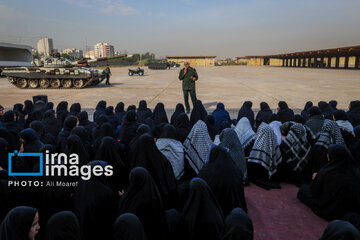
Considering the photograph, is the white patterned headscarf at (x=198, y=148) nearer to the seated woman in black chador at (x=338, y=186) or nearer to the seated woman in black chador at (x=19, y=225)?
the seated woman in black chador at (x=338, y=186)

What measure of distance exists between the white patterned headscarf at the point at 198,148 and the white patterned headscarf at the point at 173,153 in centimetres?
21

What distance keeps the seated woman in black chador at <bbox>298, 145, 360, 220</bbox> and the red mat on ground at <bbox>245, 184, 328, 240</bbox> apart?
9.0 inches

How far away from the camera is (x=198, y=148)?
4.31m

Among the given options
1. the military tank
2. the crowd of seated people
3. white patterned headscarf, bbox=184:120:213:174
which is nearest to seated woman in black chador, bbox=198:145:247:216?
the crowd of seated people

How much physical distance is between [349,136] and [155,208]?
405 cm

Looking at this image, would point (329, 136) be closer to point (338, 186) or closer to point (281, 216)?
point (338, 186)

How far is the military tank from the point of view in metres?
18.3

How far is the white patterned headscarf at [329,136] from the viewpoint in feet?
14.1

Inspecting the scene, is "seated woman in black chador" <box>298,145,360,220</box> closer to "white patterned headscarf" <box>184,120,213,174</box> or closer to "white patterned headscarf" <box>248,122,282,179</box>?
"white patterned headscarf" <box>248,122,282,179</box>

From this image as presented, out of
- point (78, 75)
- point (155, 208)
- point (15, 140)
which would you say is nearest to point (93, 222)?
point (155, 208)

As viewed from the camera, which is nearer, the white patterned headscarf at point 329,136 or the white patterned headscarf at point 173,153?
the white patterned headscarf at point 173,153

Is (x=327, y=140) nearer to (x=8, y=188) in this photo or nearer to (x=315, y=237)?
(x=315, y=237)

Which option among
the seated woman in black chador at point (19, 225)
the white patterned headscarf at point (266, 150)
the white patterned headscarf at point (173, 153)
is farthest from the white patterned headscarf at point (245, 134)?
the seated woman in black chador at point (19, 225)

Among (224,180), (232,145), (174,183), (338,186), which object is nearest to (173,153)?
(174,183)
